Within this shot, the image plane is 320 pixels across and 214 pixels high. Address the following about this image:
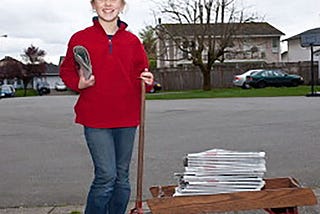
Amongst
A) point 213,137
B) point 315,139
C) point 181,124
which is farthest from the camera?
point 181,124

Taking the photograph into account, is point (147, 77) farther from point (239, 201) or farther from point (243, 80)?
point (243, 80)

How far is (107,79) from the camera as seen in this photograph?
4.14 meters

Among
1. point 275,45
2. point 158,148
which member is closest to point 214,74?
point 275,45

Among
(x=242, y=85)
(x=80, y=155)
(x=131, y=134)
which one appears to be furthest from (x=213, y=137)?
(x=242, y=85)

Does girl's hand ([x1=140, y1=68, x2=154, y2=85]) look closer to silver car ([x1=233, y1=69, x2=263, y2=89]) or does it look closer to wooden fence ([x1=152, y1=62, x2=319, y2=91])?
silver car ([x1=233, y1=69, x2=263, y2=89])

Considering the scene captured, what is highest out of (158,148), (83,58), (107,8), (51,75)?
(107,8)

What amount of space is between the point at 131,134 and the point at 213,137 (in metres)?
7.47

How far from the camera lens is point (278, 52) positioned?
228ft

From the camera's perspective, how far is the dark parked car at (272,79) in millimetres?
40531

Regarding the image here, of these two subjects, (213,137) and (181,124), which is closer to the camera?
(213,137)

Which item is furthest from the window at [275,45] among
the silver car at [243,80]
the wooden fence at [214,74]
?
the silver car at [243,80]

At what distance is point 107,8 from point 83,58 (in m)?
0.51

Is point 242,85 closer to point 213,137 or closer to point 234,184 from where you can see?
point 213,137

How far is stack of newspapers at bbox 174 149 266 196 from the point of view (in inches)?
148
